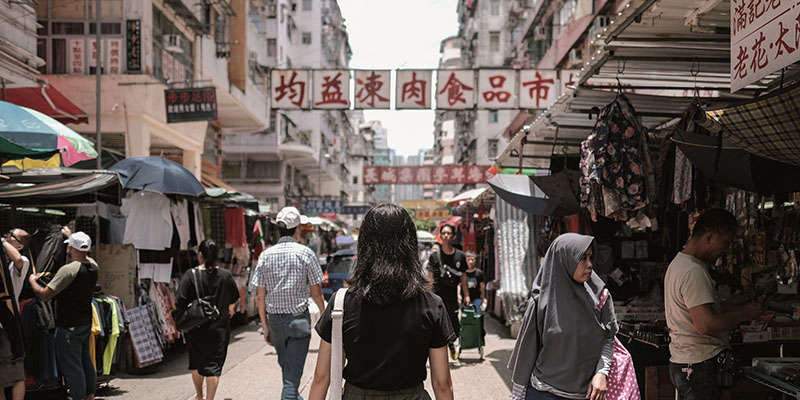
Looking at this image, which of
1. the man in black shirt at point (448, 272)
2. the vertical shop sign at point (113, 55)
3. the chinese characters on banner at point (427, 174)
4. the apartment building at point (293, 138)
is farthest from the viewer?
the apartment building at point (293, 138)

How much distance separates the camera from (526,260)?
1089 centimetres

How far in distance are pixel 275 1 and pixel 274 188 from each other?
35.0 ft

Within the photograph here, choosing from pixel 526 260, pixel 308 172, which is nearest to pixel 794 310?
pixel 526 260

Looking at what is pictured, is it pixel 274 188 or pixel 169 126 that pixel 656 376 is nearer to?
pixel 169 126

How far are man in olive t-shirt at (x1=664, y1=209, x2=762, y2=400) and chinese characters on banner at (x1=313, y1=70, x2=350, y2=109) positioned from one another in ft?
39.7

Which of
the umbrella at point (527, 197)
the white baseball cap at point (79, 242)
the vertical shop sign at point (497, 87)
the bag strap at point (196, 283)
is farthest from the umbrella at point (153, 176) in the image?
the vertical shop sign at point (497, 87)

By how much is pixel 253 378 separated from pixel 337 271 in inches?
245

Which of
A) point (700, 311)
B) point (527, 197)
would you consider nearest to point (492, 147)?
point (527, 197)

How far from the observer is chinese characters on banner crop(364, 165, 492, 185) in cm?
3047

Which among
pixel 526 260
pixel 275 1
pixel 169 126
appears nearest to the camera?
pixel 526 260

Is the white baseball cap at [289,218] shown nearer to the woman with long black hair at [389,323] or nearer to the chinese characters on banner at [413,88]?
the woman with long black hair at [389,323]

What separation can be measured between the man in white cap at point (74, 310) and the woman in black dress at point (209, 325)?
97 cm

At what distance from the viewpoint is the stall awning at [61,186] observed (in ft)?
21.8

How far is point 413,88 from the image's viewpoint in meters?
15.6
